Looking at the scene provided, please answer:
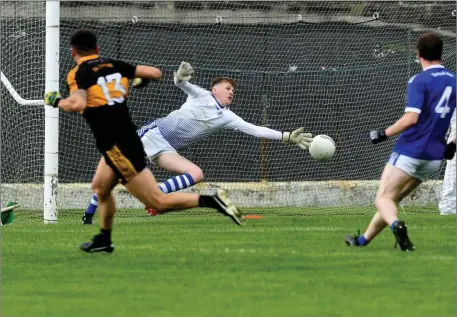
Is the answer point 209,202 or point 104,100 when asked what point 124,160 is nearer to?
point 104,100

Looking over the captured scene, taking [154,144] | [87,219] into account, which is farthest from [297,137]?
[87,219]

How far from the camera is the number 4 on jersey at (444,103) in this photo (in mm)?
12341

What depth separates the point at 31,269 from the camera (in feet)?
36.9

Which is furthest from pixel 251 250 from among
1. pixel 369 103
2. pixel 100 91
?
pixel 369 103

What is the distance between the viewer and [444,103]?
12.4 meters

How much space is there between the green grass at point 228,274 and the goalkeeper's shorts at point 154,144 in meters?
1.71

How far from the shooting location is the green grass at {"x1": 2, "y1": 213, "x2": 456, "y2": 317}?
8953mm

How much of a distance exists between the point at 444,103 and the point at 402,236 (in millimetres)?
1371

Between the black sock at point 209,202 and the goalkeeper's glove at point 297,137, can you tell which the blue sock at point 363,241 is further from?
the goalkeeper's glove at point 297,137

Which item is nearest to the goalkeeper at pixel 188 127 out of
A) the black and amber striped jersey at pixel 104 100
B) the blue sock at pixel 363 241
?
the blue sock at pixel 363 241

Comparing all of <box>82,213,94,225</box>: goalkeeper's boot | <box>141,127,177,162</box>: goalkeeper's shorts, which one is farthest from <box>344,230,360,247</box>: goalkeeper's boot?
<box>82,213,94,225</box>: goalkeeper's boot

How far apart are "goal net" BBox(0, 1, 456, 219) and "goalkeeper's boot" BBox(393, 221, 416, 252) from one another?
26.6 ft

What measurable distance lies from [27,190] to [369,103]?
19.6 feet

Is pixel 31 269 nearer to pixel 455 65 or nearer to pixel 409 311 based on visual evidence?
pixel 409 311
